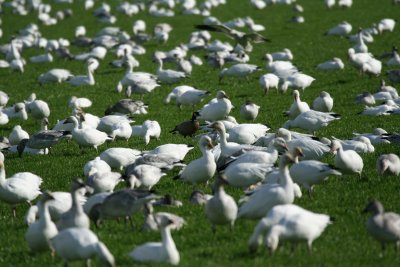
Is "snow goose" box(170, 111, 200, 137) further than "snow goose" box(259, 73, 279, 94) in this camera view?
No

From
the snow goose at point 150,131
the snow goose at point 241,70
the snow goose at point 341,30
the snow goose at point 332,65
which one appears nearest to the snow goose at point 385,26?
the snow goose at point 341,30

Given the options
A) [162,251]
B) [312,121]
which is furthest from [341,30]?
[162,251]

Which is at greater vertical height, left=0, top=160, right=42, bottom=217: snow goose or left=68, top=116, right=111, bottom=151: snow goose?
left=0, top=160, right=42, bottom=217: snow goose

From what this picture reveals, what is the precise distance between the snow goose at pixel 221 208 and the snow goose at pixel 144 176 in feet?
6.55

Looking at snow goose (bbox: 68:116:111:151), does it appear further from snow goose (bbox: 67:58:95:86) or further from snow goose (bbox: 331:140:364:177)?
snow goose (bbox: 67:58:95:86)

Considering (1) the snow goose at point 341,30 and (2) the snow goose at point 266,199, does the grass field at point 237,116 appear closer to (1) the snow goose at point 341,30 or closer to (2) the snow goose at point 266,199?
(2) the snow goose at point 266,199

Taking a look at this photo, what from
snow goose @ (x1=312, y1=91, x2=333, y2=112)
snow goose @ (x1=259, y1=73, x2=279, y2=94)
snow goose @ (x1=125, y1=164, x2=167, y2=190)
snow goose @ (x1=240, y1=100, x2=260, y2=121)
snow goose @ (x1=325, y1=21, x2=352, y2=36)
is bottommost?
snow goose @ (x1=325, y1=21, x2=352, y2=36)

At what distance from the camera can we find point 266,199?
839 centimetres

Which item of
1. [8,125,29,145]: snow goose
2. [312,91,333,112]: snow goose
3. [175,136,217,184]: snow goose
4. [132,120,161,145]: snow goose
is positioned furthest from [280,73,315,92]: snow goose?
[175,136,217,184]: snow goose

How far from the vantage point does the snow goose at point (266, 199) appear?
8.39 metres

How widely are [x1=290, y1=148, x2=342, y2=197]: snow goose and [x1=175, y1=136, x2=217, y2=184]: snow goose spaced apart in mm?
1225

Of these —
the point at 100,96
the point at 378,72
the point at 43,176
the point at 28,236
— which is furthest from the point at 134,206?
the point at 378,72

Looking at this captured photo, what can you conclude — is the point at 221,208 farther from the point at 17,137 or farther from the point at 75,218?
the point at 17,137

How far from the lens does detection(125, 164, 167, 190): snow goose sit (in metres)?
10.2
